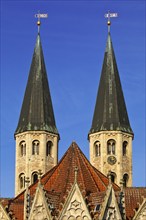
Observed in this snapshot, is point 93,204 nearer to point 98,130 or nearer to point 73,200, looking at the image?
point 73,200

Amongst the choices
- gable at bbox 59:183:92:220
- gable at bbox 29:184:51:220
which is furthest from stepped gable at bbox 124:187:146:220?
gable at bbox 29:184:51:220

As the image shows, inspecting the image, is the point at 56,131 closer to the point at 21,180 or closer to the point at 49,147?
the point at 49,147

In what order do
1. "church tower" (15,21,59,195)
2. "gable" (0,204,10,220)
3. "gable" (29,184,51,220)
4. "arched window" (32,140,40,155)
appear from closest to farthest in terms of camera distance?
"gable" (29,184,51,220) < "gable" (0,204,10,220) < "church tower" (15,21,59,195) < "arched window" (32,140,40,155)

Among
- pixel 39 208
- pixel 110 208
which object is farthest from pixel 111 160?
pixel 39 208

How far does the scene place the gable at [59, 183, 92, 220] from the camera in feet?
177

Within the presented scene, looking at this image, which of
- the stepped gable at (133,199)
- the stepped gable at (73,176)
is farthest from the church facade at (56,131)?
the stepped gable at (133,199)

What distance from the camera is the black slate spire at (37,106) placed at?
7788 cm

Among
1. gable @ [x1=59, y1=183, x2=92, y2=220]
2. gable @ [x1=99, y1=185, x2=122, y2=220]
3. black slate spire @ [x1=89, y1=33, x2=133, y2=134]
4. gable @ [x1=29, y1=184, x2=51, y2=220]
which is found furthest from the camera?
black slate spire @ [x1=89, y1=33, x2=133, y2=134]

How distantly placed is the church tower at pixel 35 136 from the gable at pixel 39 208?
2181 centimetres

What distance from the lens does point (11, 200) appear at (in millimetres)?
61000

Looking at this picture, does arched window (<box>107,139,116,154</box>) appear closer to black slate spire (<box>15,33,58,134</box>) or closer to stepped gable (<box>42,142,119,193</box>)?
black slate spire (<box>15,33,58,134</box>)

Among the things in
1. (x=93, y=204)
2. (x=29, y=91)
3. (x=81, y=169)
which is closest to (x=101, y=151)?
(x=29, y=91)

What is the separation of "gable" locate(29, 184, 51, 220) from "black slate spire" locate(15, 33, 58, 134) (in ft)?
76.1

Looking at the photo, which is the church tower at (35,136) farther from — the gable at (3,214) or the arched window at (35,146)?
the gable at (3,214)
